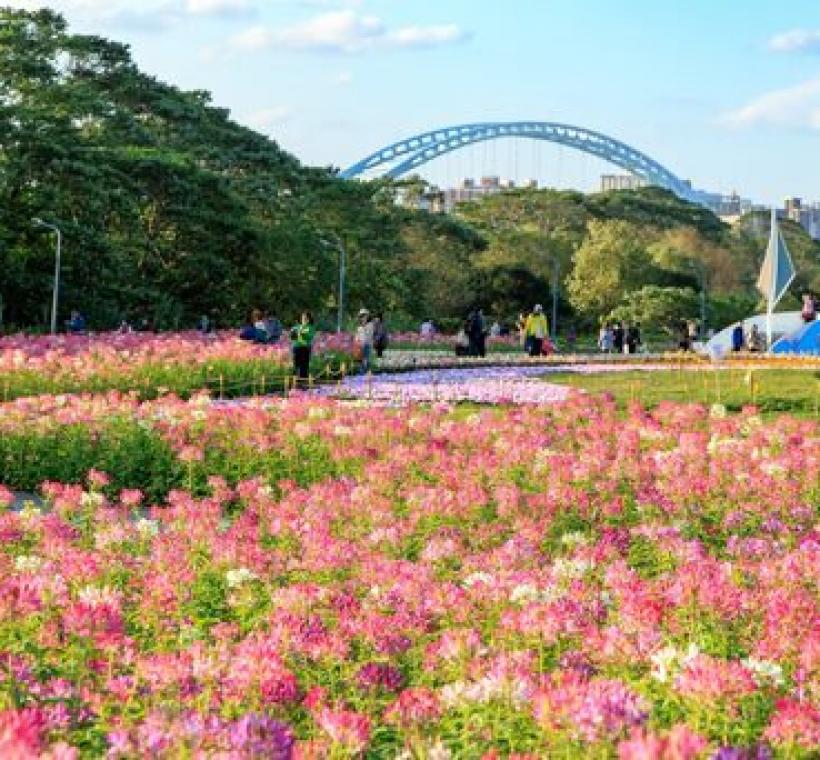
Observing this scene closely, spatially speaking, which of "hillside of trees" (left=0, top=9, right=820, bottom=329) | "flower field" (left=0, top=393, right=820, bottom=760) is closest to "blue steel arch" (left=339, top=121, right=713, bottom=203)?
"hillside of trees" (left=0, top=9, right=820, bottom=329)

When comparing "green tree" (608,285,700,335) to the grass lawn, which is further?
"green tree" (608,285,700,335)

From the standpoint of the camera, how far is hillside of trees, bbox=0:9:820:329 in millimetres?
40031

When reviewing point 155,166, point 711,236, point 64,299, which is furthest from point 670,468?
point 711,236

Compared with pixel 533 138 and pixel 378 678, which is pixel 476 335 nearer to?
pixel 378 678

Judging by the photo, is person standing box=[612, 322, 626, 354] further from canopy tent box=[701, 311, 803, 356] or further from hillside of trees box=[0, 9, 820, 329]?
hillside of trees box=[0, 9, 820, 329]

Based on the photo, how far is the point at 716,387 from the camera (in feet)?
69.7

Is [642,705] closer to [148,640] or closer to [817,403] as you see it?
[148,640]

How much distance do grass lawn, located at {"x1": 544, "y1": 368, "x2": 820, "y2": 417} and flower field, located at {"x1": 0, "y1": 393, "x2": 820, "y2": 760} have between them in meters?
8.17

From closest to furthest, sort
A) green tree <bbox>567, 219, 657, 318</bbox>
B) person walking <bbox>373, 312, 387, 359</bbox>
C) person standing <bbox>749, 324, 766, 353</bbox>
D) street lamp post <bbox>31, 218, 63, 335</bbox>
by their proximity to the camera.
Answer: person walking <bbox>373, 312, 387, 359</bbox>, street lamp post <bbox>31, 218, 63, 335</bbox>, person standing <bbox>749, 324, 766, 353</bbox>, green tree <bbox>567, 219, 657, 318</bbox>

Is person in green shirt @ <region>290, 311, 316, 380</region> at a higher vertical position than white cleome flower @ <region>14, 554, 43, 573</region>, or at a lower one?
higher

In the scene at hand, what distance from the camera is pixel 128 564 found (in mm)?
6637

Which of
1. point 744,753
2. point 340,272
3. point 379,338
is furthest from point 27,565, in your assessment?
point 340,272

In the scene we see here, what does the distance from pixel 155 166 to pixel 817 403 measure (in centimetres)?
3049

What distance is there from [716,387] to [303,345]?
21.4ft
